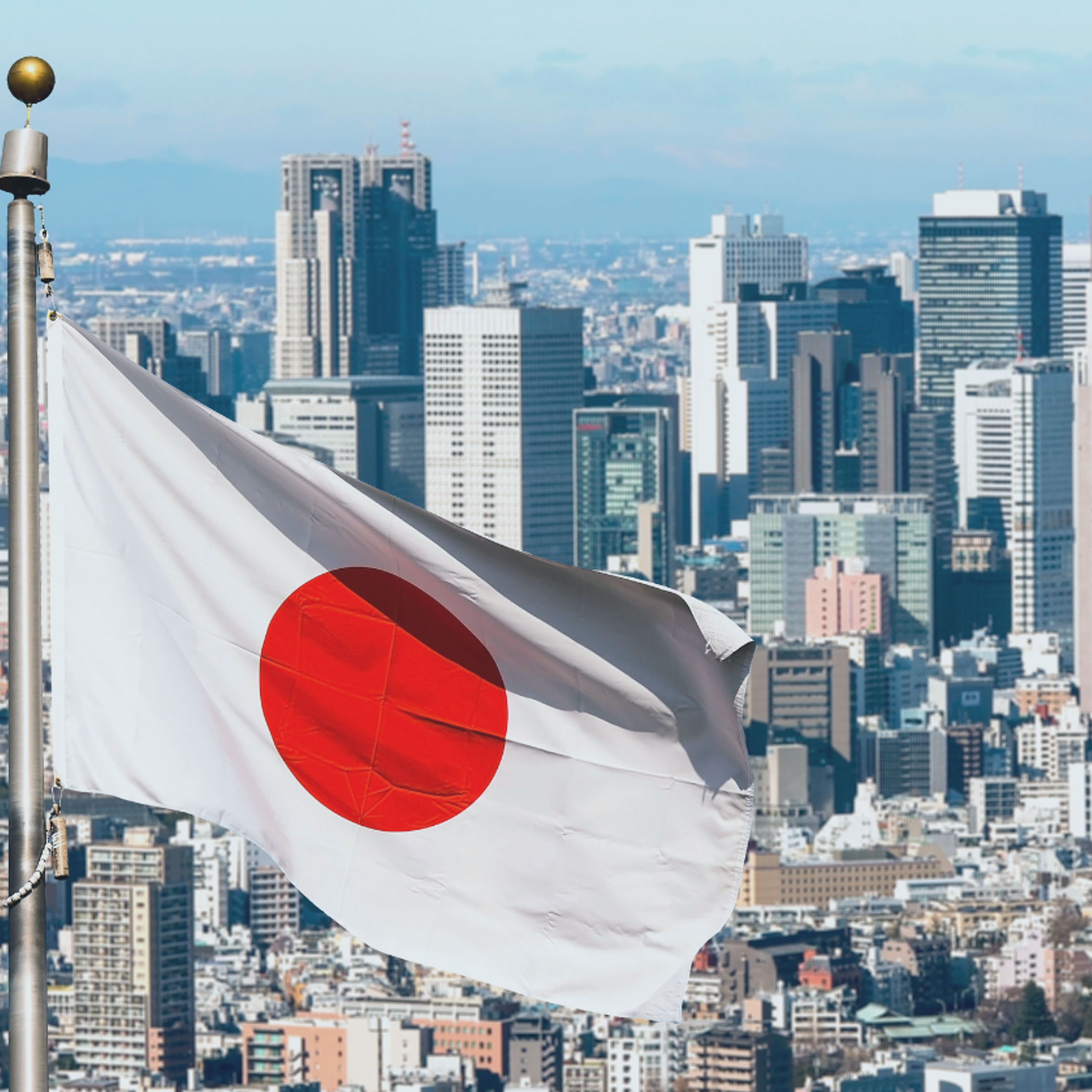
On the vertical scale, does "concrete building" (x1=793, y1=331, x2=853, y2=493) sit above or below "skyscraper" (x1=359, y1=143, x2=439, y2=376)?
below

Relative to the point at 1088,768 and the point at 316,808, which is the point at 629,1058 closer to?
the point at 1088,768

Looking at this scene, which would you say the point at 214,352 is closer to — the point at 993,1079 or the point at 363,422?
the point at 363,422

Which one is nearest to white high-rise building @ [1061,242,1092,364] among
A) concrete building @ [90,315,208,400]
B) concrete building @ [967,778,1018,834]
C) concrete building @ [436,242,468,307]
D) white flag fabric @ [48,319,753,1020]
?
concrete building @ [436,242,468,307]

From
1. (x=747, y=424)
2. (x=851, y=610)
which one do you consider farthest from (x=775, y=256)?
(x=851, y=610)

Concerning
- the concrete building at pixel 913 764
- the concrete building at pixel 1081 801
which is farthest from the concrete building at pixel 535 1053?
the concrete building at pixel 913 764

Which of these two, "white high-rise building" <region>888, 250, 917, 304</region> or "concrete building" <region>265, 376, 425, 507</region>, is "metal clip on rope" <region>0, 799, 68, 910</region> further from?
"white high-rise building" <region>888, 250, 917, 304</region>

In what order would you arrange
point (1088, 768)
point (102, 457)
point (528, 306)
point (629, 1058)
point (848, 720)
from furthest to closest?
1. point (528, 306)
2. point (848, 720)
3. point (1088, 768)
4. point (629, 1058)
5. point (102, 457)
